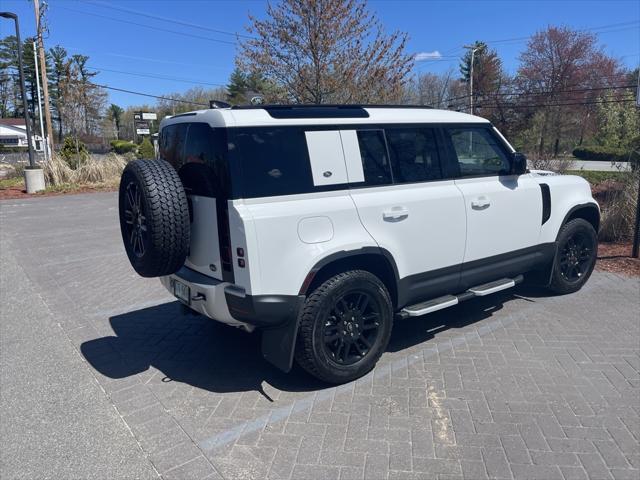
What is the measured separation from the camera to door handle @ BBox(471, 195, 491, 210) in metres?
4.38

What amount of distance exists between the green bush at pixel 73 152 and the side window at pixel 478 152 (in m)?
19.5

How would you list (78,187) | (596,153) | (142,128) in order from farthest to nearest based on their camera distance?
(596,153), (142,128), (78,187)

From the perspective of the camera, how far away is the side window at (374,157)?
12.4 feet

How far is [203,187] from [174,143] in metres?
0.68

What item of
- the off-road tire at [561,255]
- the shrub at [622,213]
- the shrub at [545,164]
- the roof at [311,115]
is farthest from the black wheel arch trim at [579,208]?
the shrub at [545,164]

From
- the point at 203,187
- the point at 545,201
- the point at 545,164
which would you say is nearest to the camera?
the point at 203,187

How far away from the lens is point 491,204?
14.8 feet

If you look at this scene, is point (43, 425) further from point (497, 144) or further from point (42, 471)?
point (497, 144)

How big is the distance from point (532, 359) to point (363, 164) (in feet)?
7.11

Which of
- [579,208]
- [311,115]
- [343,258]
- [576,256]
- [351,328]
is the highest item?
[311,115]

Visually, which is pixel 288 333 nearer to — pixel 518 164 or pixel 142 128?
pixel 518 164

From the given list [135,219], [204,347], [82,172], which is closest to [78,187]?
[82,172]

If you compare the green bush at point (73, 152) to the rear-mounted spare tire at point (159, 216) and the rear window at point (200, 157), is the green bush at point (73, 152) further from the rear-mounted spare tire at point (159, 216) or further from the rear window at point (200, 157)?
the rear-mounted spare tire at point (159, 216)

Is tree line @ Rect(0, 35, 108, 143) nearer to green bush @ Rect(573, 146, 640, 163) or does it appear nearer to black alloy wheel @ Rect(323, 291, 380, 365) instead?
black alloy wheel @ Rect(323, 291, 380, 365)
